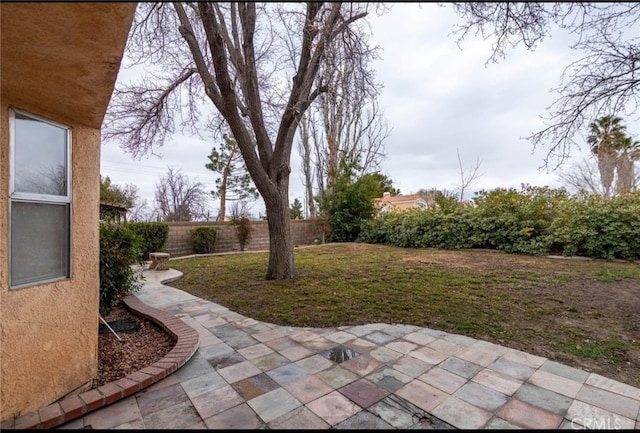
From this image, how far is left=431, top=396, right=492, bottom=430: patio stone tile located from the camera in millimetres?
1664

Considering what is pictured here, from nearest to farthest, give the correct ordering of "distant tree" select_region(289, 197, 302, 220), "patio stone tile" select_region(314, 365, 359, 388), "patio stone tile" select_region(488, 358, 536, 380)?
1. "patio stone tile" select_region(314, 365, 359, 388)
2. "patio stone tile" select_region(488, 358, 536, 380)
3. "distant tree" select_region(289, 197, 302, 220)

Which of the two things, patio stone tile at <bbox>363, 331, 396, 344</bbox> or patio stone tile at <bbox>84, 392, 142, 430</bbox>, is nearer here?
patio stone tile at <bbox>84, 392, 142, 430</bbox>

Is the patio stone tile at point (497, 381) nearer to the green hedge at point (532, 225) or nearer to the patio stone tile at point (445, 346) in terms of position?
the patio stone tile at point (445, 346)

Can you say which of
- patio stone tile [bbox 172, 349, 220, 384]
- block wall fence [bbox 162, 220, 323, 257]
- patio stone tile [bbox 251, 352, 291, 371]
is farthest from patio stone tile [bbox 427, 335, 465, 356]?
block wall fence [bbox 162, 220, 323, 257]

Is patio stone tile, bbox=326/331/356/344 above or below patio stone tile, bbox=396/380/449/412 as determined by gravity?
above

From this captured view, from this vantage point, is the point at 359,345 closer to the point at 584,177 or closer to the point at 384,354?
the point at 384,354

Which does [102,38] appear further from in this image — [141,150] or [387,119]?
[387,119]

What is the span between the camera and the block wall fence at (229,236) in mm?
9742

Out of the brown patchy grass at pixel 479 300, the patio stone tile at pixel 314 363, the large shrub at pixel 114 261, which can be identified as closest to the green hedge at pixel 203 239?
A: the brown patchy grass at pixel 479 300

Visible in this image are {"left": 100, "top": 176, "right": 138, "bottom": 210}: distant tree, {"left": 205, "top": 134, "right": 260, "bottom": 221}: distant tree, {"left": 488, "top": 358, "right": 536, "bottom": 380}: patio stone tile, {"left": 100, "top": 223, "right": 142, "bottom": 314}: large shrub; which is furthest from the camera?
{"left": 205, "top": 134, "right": 260, "bottom": 221}: distant tree

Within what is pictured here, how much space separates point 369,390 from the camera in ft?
6.56

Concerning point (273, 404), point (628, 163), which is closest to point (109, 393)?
point (273, 404)

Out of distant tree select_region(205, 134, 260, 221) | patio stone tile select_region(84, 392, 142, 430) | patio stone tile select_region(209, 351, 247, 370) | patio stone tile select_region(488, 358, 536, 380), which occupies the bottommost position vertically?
patio stone tile select_region(488, 358, 536, 380)

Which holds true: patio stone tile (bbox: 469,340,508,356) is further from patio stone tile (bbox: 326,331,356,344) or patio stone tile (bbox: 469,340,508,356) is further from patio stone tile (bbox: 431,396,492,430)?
patio stone tile (bbox: 326,331,356,344)
